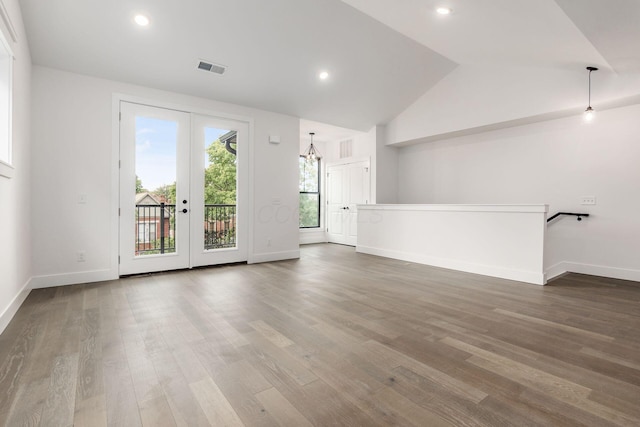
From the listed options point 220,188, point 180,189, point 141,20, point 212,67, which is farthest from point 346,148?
point 141,20

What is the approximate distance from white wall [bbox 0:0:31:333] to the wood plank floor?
0.25 metres

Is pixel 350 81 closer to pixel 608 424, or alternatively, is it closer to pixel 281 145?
pixel 281 145

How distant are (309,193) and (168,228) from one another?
14.7ft

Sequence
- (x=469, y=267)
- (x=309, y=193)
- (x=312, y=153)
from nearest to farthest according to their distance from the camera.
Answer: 1. (x=469, y=267)
2. (x=312, y=153)
3. (x=309, y=193)

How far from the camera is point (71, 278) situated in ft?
13.3

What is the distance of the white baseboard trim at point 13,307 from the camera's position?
2.59m

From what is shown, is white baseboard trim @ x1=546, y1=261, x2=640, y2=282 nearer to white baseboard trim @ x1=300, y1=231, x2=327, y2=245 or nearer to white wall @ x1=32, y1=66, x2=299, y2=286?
white baseboard trim @ x1=300, y1=231, x2=327, y2=245

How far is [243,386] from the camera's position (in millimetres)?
1794

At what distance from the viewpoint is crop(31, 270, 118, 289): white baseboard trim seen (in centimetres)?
388

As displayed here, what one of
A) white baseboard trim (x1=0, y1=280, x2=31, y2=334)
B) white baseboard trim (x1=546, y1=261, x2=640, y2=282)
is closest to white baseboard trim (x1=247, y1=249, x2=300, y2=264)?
white baseboard trim (x1=0, y1=280, x2=31, y2=334)

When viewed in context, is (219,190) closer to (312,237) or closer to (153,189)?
(153,189)

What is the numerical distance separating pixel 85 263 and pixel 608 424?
5.25 m

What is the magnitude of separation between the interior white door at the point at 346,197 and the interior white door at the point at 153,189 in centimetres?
416

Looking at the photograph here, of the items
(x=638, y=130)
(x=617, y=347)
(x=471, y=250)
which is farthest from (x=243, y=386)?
(x=638, y=130)
